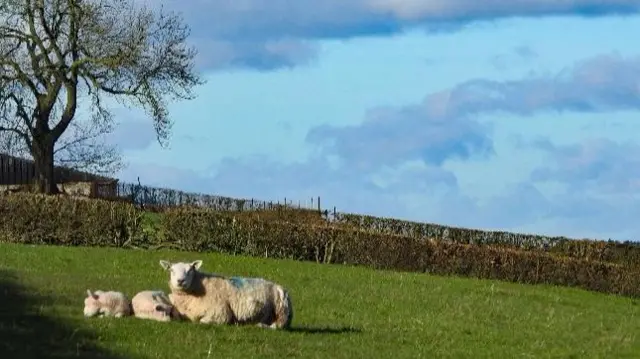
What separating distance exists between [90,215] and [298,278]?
1029 cm

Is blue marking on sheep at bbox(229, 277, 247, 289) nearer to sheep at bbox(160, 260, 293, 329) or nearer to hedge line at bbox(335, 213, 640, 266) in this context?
sheep at bbox(160, 260, 293, 329)

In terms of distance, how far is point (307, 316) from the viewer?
20.2 m

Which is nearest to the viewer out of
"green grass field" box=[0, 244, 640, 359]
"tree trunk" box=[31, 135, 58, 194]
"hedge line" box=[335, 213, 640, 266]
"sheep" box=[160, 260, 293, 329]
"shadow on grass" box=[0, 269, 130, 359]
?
"shadow on grass" box=[0, 269, 130, 359]

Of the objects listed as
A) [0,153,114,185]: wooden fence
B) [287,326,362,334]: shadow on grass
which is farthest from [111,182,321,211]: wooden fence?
[287,326,362,334]: shadow on grass

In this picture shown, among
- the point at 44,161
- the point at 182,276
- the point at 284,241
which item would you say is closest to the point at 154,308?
the point at 182,276

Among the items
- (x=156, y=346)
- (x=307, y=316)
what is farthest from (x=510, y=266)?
(x=156, y=346)

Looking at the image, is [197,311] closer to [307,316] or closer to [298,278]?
[307,316]

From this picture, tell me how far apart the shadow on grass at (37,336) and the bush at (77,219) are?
1747 centimetres

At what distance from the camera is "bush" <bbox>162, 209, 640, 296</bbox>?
115ft

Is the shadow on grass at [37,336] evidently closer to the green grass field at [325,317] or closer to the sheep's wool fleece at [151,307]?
the green grass field at [325,317]

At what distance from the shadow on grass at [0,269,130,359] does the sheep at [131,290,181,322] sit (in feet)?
3.72

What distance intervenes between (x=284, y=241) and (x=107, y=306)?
18.8m

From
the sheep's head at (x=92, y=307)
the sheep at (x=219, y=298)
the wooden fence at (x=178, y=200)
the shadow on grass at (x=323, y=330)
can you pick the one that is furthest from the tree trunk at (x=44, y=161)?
the sheep at (x=219, y=298)

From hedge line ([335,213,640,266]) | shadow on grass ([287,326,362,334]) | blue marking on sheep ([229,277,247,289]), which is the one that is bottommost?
shadow on grass ([287,326,362,334])
